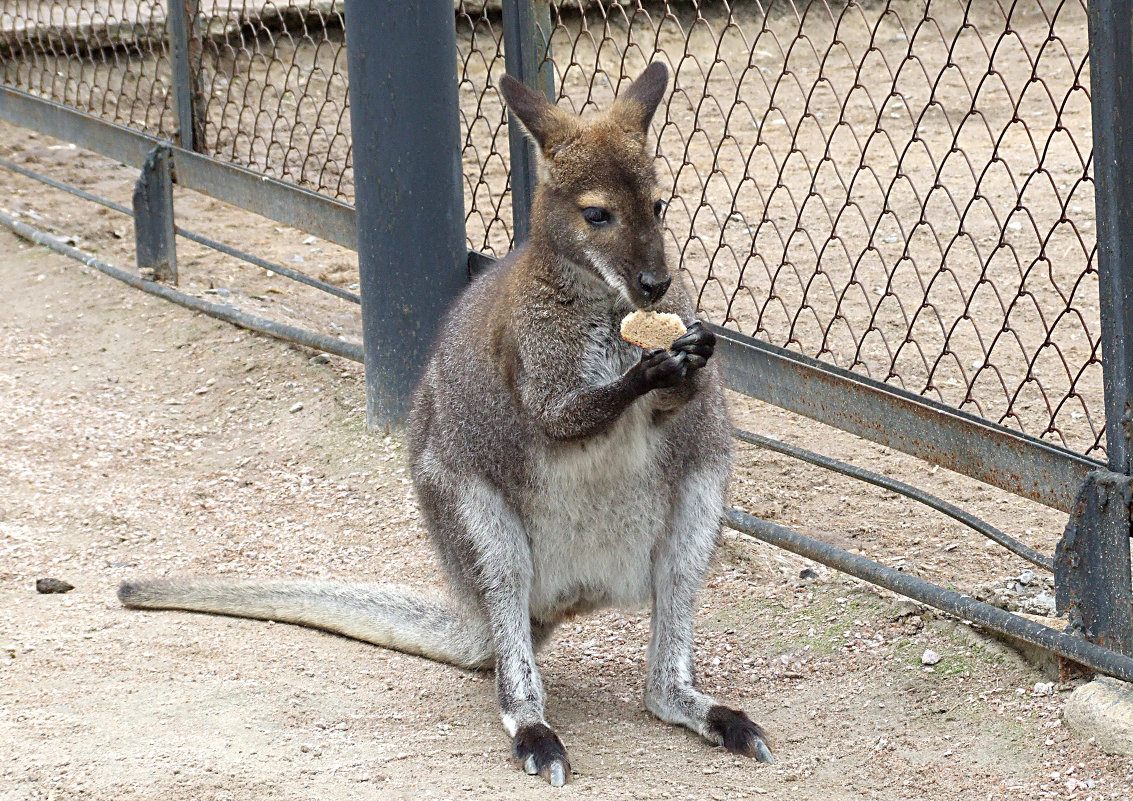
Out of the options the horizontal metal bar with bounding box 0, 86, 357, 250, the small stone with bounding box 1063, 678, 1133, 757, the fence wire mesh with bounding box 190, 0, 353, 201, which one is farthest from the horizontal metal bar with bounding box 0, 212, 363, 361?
the small stone with bounding box 1063, 678, 1133, 757

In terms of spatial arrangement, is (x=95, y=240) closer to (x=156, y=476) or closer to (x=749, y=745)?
(x=156, y=476)

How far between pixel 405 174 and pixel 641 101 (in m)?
1.67

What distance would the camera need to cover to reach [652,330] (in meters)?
3.17

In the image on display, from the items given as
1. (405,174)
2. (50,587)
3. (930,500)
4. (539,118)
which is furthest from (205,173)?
(930,500)

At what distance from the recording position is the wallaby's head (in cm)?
316

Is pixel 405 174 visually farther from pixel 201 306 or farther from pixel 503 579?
pixel 503 579

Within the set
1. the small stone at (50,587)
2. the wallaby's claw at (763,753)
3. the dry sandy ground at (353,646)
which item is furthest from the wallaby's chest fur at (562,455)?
the small stone at (50,587)

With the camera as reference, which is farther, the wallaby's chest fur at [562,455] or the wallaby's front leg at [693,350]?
the wallaby's chest fur at [562,455]

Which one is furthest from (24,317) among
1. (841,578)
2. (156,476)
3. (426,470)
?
(841,578)

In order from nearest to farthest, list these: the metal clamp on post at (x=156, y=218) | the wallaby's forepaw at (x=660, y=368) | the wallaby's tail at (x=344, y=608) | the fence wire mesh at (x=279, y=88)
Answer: the wallaby's forepaw at (x=660, y=368) → the wallaby's tail at (x=344, y=608) → the metal clamp on post at (x=156, y=218) → the fence wire mesh at (x=279, y=88)

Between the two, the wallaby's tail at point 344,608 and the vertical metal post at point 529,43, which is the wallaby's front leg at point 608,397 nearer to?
the wallaby's tail at point 344,608

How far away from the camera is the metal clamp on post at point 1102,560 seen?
3312 mm

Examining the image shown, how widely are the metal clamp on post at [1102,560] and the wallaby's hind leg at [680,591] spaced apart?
2.79ft

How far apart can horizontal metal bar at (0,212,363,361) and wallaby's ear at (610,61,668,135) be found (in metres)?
2.30
